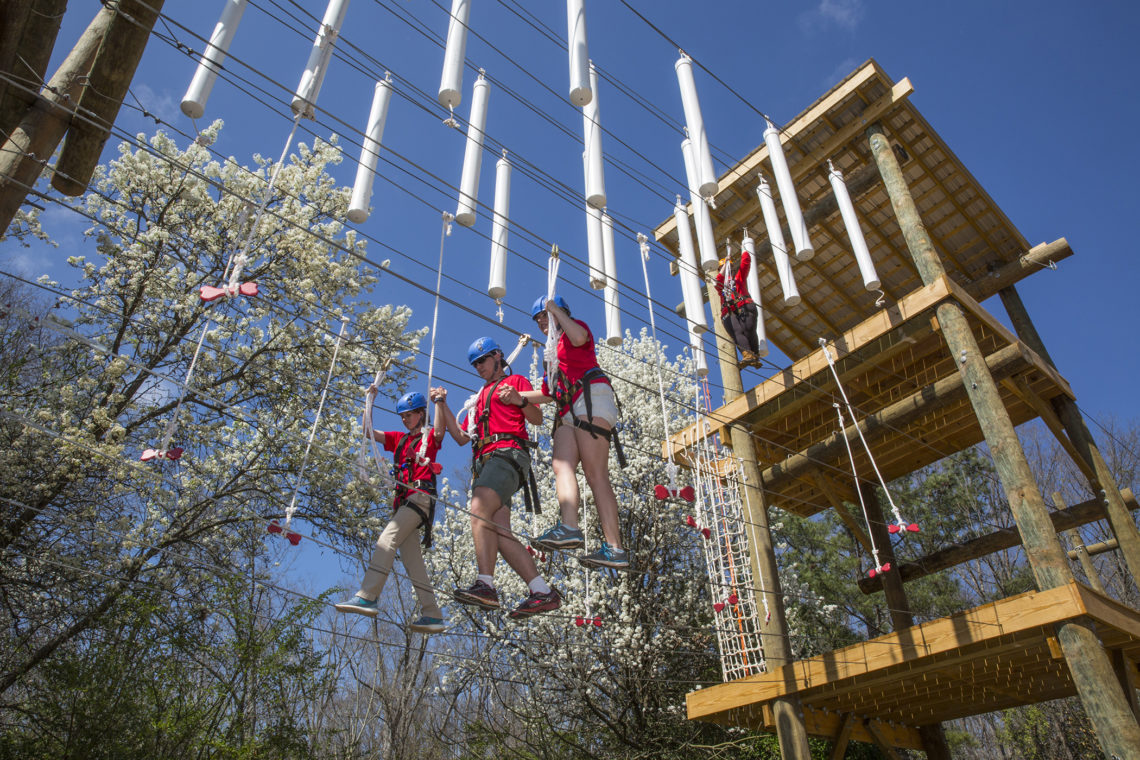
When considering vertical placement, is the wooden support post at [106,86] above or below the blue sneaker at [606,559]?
above

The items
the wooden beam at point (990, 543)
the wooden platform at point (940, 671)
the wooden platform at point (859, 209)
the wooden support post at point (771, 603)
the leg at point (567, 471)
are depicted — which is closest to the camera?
the leg at point (567, 471)

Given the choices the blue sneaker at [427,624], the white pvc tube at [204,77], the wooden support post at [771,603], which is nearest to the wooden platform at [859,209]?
the wooden support post at [771,603]

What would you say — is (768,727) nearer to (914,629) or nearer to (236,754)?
(914,629)

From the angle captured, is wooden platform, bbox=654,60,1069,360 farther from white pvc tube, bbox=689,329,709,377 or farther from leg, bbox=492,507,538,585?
leg, bbox=492,507,538,585

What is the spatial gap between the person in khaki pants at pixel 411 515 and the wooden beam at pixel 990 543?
7.80m

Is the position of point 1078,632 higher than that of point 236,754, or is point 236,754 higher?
point 1078,632

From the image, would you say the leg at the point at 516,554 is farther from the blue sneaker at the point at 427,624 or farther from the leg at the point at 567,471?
the blue sneaker at the point at 427,624

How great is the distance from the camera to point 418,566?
16.4 feet

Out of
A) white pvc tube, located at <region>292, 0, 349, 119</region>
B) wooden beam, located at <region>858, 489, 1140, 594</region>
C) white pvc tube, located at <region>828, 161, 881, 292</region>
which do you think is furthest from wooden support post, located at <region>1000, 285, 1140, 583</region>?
white pvc tube, located at <region>292, 0, 349, 119</region>

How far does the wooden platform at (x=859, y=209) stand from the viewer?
30.8ft

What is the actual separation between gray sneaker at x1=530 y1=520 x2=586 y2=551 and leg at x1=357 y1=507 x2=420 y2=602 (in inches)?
33.1

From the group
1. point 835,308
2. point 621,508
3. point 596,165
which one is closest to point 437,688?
point 621,508

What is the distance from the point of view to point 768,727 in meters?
7.86

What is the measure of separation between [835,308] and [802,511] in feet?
11.0
